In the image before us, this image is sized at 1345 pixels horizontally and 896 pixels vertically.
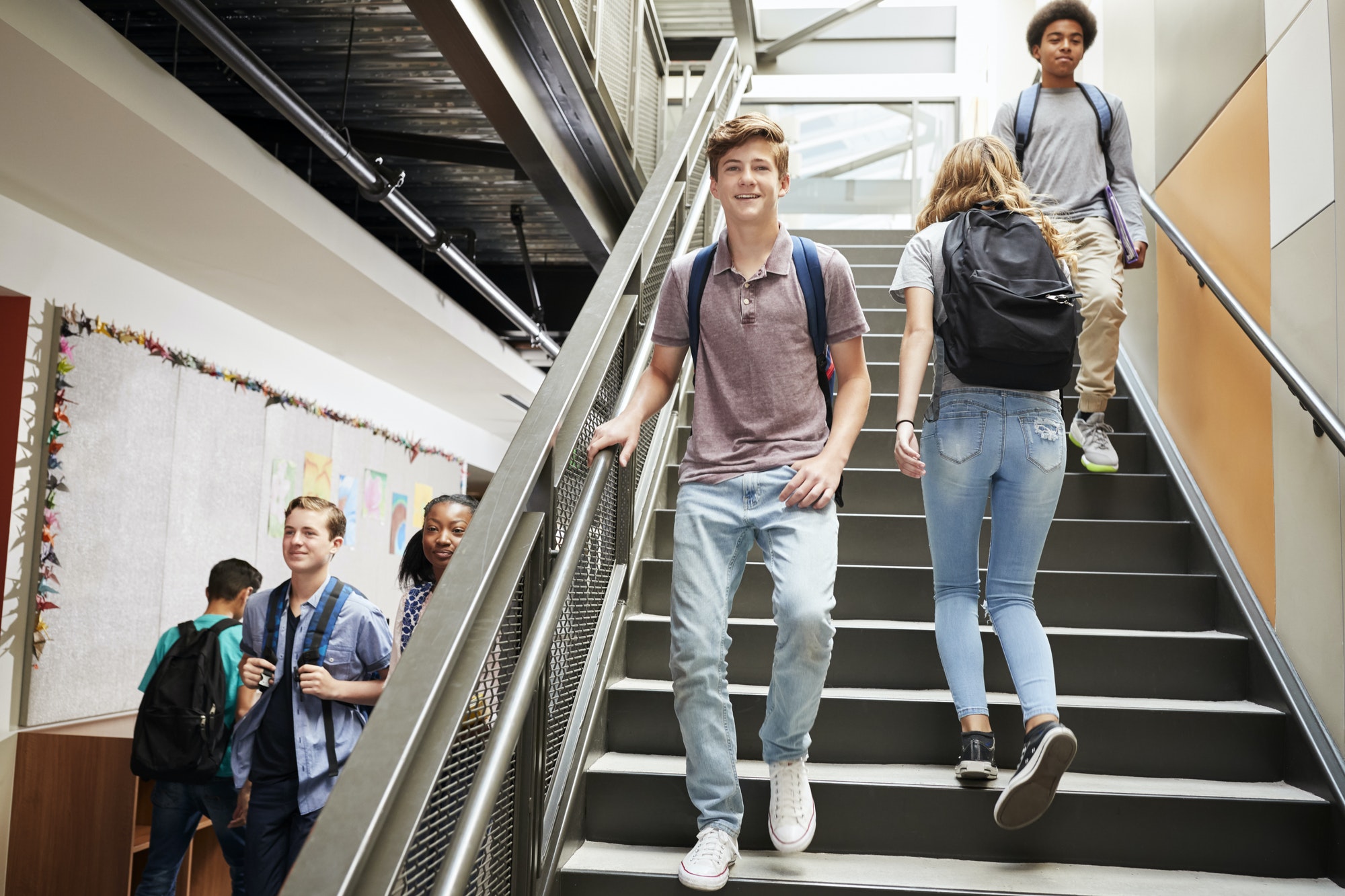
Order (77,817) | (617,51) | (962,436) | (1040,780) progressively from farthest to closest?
(617,51)
(77,817)
(962,436)
(1040,780)

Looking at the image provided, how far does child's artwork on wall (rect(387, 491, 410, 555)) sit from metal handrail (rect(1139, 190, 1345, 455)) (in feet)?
22.8

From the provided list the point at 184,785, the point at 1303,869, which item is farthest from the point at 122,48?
the point at 1303,869

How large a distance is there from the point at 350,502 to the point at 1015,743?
6433mm

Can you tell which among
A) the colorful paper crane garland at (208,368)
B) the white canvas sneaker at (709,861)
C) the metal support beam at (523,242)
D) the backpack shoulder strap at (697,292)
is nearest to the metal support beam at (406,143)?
the metal support beam at (523,242)

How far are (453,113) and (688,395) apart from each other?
8.70ft

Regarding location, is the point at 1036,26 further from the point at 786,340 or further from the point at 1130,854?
the point at 1130,854

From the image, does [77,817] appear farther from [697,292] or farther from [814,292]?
[814,292]

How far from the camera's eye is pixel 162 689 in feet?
12.7

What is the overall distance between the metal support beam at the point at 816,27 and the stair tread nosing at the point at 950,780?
355 inches

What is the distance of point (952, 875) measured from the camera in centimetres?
212

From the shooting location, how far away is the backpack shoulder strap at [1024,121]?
373 centimetres

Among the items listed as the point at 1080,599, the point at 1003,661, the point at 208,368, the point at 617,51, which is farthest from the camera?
the point at 208,368

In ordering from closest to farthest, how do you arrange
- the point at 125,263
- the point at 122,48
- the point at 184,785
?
1. the point at 122,48
2. the point at 184,785
3. the point at 125,263

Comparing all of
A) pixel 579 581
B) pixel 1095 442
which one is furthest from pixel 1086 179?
pixel 579 581
